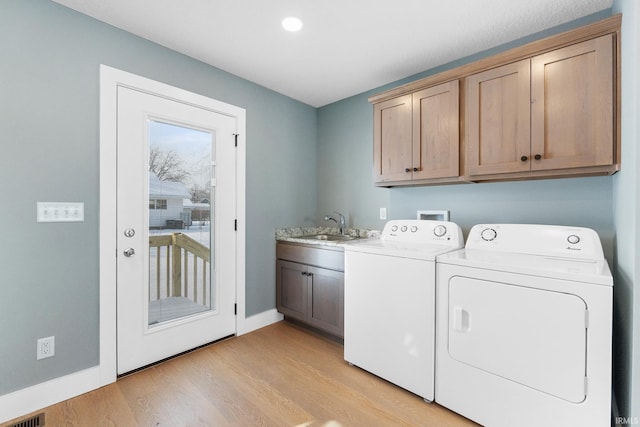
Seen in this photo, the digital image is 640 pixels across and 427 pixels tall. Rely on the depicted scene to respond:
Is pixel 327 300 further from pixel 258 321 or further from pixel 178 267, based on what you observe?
pixel 178 267

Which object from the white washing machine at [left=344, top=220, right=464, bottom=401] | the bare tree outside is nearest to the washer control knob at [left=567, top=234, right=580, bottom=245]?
the white washing machine at [left=344, top=220, right=464, bottom=401]

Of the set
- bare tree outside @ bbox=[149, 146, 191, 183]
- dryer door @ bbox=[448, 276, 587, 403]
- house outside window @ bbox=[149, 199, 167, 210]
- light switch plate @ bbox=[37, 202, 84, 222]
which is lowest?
dryer door @ bbox=[448, 276, 587, 403]

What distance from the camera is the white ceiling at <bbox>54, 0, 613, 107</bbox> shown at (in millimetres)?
1763

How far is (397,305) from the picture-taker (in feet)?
6.18

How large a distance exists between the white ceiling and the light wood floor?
2.45 m

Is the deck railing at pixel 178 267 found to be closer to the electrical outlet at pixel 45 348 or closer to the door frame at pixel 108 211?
the door frame at pixel 108 211

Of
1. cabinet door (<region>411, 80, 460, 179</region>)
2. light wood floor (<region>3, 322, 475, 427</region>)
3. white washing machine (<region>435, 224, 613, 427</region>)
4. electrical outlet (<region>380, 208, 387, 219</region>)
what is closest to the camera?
white washing machine (<region>435, 224, 613, 427</region>)

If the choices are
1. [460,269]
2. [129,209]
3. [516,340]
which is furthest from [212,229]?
[516,340]

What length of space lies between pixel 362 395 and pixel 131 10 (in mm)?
2878

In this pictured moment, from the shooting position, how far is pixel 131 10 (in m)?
1.81

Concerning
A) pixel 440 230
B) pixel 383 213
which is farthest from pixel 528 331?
pixel 383 213

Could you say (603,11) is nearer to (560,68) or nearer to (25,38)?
(560,68)

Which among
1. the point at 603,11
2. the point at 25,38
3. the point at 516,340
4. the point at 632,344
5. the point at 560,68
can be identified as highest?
the point at 603,11

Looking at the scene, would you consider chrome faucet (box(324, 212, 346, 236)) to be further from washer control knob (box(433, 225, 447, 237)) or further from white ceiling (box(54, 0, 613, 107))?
white ceiling (box(54, 0, 613, 107))
